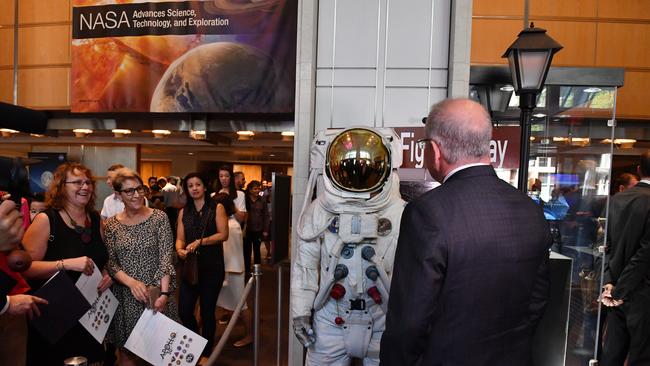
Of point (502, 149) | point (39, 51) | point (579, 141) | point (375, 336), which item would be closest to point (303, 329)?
point (375, 336)

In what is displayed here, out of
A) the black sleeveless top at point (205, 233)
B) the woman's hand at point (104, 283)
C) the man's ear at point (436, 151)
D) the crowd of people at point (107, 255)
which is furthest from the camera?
the black sleeveless top at point (205, 233)

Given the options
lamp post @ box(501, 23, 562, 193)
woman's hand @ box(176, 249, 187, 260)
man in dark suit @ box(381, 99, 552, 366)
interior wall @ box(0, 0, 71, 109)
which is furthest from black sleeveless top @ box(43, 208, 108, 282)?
interior wall @ box(0, 0, 71, 109)

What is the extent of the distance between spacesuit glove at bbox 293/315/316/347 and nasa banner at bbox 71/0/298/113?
4009 mm

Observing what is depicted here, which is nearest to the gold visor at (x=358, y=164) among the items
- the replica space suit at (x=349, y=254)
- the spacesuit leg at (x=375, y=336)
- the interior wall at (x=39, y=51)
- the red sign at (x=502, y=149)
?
the replica space suit at (x=349, y=254)

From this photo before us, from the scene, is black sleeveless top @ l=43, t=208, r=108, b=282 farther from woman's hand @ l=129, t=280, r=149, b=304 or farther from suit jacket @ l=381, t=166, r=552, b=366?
suit jacket @ l=381, t=166, r=552, b=366

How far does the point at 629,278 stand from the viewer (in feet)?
10.0

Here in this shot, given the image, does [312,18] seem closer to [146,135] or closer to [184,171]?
[146,135]

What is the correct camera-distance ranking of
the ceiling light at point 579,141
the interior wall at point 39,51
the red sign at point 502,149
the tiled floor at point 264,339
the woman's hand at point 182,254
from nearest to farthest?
the red sign at point 502,149 < the woman's hand at point 182,254 < the tiled floor at point 264,339 < the ceiling light at point 579,141 < the interior wall at point 39,51

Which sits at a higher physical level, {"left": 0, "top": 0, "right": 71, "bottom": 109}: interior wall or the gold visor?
{"left": 0, "top": 0, "right": 71, "bottom": 109}: interior wall

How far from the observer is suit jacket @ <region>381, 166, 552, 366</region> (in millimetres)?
1218

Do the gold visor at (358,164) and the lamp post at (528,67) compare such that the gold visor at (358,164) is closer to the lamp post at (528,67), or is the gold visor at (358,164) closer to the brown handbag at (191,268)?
the lamp post at (528,67)

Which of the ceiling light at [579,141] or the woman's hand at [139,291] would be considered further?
the ceiling light at [579,141]

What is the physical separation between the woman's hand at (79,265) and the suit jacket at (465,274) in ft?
5.73

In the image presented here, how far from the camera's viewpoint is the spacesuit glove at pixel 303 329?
88.4 inches
